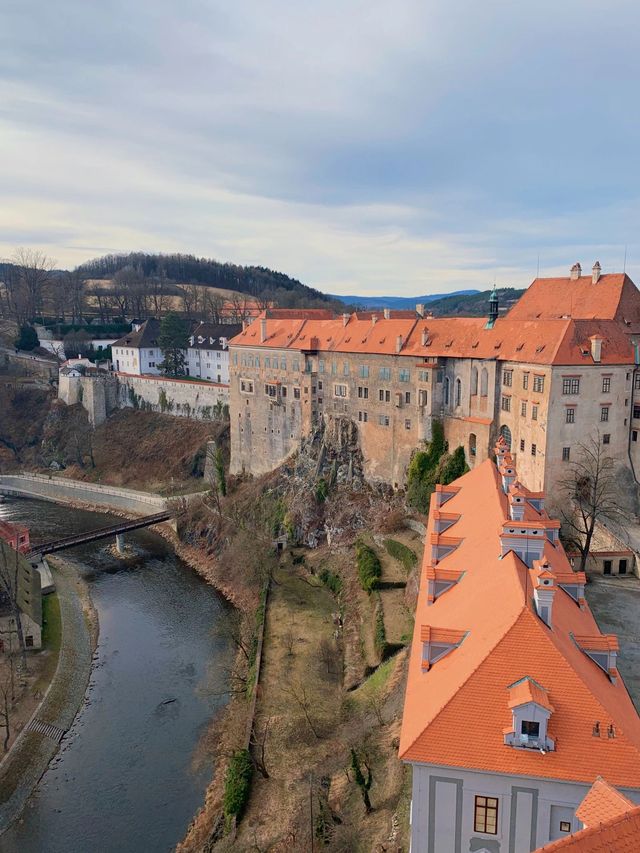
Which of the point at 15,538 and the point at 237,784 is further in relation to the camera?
the point at 15,538

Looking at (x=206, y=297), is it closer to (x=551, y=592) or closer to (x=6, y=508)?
(x=6, y=508)

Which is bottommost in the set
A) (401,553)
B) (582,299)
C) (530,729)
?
(401,553)

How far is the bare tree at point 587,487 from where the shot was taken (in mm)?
31859

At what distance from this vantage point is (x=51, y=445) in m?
73.9

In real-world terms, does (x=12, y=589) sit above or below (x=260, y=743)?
above

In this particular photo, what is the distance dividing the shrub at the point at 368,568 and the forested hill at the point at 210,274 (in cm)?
10616

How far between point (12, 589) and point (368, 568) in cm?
1973

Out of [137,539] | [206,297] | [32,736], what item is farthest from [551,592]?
[206,297]

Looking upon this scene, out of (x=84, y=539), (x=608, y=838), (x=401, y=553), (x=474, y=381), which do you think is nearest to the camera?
(x=608, y=838)

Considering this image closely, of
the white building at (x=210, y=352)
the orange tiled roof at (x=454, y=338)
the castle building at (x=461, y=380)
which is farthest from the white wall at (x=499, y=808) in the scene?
the white building at (x=210, y=352)

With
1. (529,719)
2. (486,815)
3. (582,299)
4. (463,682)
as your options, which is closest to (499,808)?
(486,815)

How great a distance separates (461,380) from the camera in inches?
1575

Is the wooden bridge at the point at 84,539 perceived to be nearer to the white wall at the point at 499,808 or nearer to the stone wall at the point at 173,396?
the stone wall at the point at 173,396

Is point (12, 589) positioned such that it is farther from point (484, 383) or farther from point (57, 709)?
point (484, 383)
